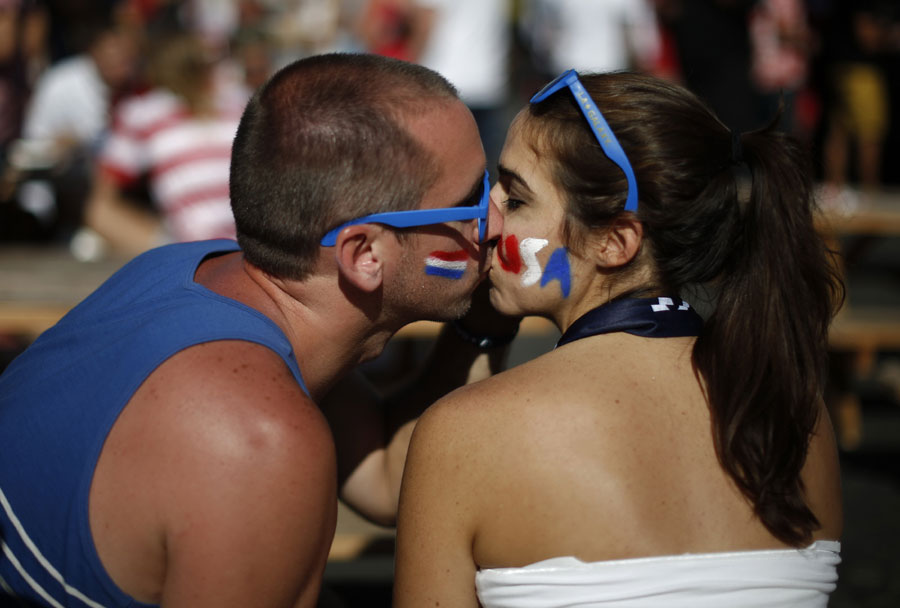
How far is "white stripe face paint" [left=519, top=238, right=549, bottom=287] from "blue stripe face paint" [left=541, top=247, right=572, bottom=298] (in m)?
0.02

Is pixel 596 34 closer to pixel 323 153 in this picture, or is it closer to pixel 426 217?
pixel 426 217

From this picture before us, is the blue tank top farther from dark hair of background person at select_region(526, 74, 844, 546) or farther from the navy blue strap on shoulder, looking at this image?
dark hair of background person at select_region(526, 74, 844, 546)

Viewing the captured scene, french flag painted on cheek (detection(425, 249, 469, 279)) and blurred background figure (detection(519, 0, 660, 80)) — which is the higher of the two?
french flag painted on cheek (detection(425, 249, 469, 279))

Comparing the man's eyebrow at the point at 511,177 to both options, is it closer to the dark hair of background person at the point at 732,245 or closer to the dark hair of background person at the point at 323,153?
the dark hair of background person at the point at 732,245

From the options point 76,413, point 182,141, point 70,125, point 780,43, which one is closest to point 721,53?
Answer: point 780,43

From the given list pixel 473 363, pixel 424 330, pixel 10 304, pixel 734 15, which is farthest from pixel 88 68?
pixel 473 363

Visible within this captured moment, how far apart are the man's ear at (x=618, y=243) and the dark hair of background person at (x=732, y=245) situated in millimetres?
21

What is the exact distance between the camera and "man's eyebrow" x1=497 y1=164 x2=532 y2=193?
2143 mm

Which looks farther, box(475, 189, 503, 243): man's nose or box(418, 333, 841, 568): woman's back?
box(475, 189, 503, 243): man's nose

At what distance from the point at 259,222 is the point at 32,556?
→ 754 millimetres

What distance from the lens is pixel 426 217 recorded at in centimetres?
202

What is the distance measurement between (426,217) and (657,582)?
2.72 ft

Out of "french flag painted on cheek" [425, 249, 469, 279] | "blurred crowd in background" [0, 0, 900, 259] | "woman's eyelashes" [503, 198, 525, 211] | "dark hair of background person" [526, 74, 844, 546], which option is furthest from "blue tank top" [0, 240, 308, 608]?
"blurred crowd in background" [0, 0, 900, 259]

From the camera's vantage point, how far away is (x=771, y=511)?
186 cm
